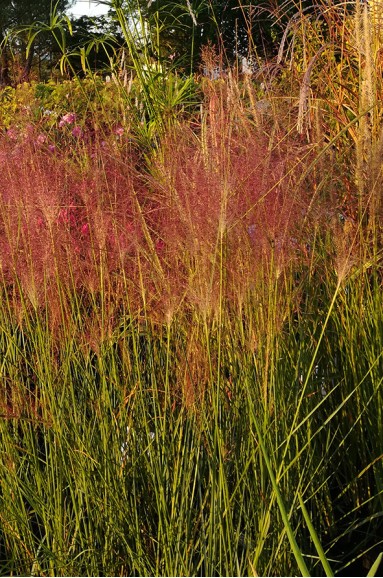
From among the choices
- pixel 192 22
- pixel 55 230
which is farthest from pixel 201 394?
pixel 192 22

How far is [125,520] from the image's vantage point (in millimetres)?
1646

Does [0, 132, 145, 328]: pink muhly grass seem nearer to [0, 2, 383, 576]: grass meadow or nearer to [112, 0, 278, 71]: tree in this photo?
[0, 2, 383, 576]: grass meadow

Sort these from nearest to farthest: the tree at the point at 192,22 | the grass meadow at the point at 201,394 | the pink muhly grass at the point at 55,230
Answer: the grass meadow at the point at 201,394 → the pink muhly grass at the point at 55,230 → the tree at the point at 192,22

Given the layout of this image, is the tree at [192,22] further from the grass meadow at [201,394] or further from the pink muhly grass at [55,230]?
the grass meadow at [201,394]

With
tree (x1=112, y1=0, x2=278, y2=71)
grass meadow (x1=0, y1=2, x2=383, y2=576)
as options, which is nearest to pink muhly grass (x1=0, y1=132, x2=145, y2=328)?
grass meadow (x1=0, y1=2, x2=383, y2=576)

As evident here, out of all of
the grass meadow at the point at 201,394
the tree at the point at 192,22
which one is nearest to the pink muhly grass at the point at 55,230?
the grass meadow at the point at 201,394

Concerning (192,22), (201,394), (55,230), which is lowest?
(201,394)

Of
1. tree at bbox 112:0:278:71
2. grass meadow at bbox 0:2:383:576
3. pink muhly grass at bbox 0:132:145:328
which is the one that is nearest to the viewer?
grass meadow at bbox 0:2:383:576

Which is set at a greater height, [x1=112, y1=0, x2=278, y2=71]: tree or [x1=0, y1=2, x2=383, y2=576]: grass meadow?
[x1=112, y1=0, x2=278, y2=71]: tree

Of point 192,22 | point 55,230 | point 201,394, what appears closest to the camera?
point 201,394

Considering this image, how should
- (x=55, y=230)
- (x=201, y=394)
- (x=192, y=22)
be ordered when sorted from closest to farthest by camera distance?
1. (x=201, y=394)
2. (x=55, y=230)
3. (x=192, y=22)

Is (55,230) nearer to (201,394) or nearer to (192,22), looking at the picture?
(201,394)

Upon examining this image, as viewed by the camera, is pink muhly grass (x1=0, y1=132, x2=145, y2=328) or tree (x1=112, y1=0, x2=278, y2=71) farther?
tree (x1=112, y1=0, x2=278, y2=71)

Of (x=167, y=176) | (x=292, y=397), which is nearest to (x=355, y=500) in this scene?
(x=292, y=397)
